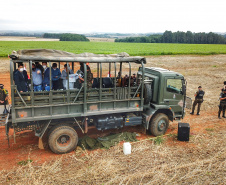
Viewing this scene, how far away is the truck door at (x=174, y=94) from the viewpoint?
375 inches

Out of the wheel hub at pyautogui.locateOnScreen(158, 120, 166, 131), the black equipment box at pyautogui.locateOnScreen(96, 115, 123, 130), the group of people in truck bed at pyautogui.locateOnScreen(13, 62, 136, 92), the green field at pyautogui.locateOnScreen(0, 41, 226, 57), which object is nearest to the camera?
the group of people in truck bed at pyautogui.locateOnScreen(13, 62, 136, 92)

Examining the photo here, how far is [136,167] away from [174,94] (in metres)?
3.91

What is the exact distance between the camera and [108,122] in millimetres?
8695

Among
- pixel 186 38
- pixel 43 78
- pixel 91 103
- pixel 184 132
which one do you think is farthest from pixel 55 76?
pixel 186 38

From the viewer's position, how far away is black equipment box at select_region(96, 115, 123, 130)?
8594 mm

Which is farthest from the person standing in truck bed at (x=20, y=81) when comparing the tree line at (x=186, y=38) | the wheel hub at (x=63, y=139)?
the tree line at (x=186, y=38)

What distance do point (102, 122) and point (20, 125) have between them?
292cm

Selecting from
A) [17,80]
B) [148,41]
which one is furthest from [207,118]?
[148,41]

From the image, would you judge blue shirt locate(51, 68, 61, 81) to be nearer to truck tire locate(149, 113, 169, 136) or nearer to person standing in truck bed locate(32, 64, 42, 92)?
person standing in truck bed locate(32, 64, 42, 92)

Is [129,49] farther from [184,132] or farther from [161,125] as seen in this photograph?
[184,132]

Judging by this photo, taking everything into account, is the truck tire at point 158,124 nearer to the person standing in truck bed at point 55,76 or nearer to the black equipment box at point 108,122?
the black equipment box at point 108,122

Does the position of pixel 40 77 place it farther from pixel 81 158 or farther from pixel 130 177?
pixel 130 177

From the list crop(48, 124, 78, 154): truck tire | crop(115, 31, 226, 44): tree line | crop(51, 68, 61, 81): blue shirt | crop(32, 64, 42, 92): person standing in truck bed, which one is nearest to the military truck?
crop(48, 124, 78, 154): truck tire

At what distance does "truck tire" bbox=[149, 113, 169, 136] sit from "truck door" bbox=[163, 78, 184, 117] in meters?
0.60
